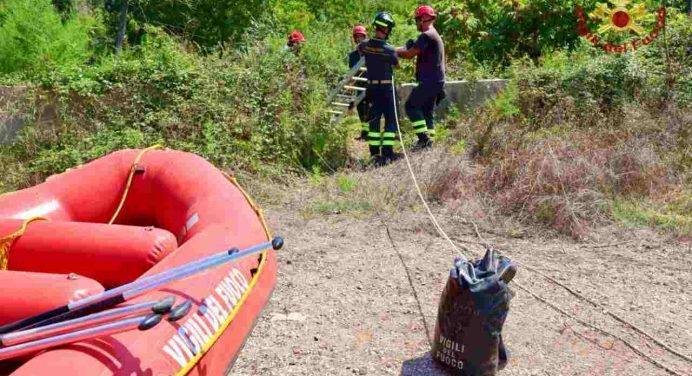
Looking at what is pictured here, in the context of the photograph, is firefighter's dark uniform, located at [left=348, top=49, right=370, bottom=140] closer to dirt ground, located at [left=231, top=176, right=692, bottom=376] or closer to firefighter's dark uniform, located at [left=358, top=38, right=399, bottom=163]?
firefighter's dark uniform, located at [left=358, top=38, right=399, bottom=163]

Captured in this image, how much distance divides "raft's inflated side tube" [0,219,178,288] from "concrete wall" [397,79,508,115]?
5.50 metres

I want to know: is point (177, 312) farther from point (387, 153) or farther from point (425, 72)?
point (425, 72)

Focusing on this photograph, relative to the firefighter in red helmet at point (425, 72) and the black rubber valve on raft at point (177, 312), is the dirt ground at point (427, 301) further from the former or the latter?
the firefighter in red helmet at point (425, 72)

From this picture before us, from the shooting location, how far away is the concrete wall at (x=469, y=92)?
29.3 feet

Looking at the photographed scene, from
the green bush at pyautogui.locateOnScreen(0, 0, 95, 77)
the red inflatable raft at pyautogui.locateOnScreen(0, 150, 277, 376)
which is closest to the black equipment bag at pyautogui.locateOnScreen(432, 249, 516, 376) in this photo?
the red inflatable raft at pyautogui.locateOnScreen(0, 150, 277, 376)

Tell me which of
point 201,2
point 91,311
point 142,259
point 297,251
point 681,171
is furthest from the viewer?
point 201,2

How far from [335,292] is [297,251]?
33.7 inches

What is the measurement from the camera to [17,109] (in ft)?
24.1

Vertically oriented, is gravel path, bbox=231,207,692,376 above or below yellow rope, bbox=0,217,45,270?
below

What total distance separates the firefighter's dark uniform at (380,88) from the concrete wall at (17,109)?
11.3 ft

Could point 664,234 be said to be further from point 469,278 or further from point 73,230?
point 73,230

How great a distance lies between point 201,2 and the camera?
1198cm

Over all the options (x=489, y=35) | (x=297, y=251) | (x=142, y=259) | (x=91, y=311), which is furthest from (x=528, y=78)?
(x=91, y=311)

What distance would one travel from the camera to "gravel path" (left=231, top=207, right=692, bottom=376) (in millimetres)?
4066
